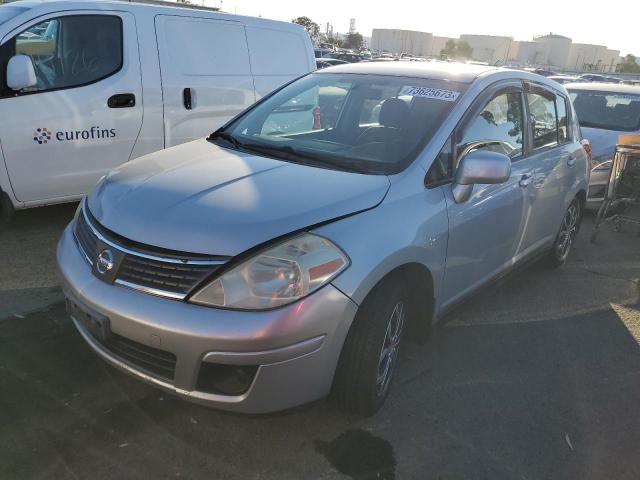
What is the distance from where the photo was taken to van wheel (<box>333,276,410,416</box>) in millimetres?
2504

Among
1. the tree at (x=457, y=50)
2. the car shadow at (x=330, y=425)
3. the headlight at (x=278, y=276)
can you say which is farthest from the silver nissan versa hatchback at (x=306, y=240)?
the tree at (x=457, y=50)

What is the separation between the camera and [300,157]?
10.3ft

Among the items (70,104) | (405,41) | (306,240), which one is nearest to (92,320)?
(306,240)

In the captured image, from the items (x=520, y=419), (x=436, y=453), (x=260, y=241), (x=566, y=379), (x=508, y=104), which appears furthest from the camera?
(x=508, y=104)

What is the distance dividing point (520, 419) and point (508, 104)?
1992 millimetres

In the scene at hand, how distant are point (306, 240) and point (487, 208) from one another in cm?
143

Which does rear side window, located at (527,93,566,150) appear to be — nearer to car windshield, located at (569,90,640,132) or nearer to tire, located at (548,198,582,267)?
tire, located at (548,198,582,267)

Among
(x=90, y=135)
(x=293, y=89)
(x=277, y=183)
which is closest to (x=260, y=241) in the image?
(x=277, y=183)

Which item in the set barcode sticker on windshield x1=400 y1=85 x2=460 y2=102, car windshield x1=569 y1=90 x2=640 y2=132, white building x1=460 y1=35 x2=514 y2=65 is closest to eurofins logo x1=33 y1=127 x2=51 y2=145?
barcode sticker on windshield x1=400 y1=85 x2=460 y2=102

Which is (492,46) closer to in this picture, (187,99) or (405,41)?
(405,41)

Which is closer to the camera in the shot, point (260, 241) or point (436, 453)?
point (260, 241)

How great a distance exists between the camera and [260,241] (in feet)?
7.50

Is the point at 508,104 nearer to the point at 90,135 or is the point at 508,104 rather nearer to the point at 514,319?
the point at 514,319

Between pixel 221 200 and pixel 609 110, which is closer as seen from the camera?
pixel 221 200
